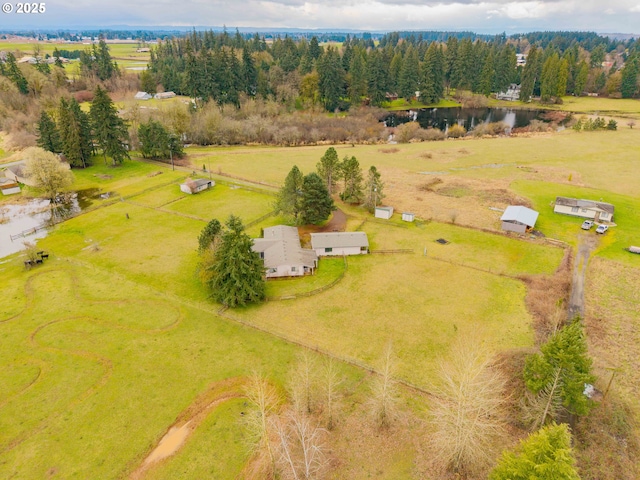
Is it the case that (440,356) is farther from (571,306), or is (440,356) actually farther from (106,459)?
(106,459)

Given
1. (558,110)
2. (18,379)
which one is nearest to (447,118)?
(558,110)

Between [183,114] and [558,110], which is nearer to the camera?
[183,114]

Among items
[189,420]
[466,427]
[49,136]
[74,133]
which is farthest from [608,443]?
[49,136]

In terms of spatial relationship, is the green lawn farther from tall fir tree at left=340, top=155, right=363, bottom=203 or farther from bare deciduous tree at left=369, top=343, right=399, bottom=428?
bare deciduous tree at left=369, top=343, right=399, bottom=428

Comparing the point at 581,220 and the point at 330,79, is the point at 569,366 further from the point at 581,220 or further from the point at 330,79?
the point at 330,79

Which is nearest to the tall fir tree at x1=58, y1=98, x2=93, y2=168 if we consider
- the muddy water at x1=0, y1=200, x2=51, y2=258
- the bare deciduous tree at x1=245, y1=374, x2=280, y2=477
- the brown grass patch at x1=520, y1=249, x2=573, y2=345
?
the muddy water at x1=0, y1=200, x2=51, y2=258

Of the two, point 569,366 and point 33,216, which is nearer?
point 569,366
